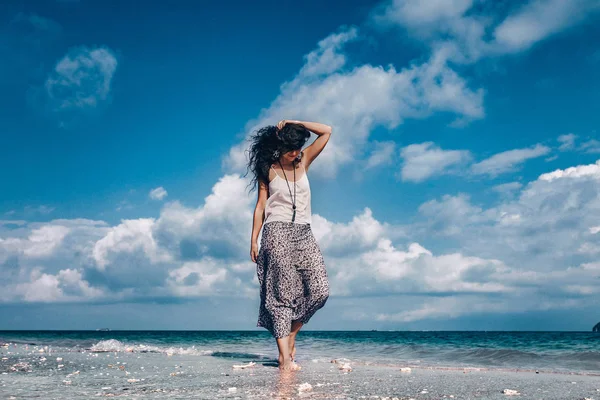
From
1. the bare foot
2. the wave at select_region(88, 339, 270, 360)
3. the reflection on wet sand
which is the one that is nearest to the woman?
the bare foot

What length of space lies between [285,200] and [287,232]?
14.9 inches

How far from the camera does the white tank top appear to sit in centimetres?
605

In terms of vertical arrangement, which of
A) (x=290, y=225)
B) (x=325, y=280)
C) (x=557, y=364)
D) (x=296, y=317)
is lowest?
(x=557, y=364)

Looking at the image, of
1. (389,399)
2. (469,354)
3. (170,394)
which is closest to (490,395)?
(389,399)

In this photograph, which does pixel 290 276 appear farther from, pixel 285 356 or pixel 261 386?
pixel 261 386

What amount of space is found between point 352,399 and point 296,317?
9.23 ft

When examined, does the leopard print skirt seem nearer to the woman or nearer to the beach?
the woman

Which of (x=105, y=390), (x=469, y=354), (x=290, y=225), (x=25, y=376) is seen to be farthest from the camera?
(x=469, y=354)

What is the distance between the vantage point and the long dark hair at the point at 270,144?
6.01 m

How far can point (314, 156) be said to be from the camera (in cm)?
621

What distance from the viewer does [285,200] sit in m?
6.06

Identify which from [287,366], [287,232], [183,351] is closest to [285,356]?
[287,366]

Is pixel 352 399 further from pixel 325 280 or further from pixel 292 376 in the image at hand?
pixel 325 280

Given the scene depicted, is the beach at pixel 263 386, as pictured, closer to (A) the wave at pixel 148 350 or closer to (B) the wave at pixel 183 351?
(B) the wave at pixel 183 351
